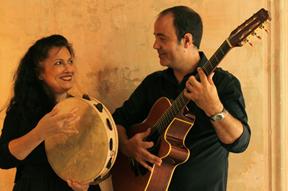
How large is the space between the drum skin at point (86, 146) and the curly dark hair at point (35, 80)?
0.64 ft

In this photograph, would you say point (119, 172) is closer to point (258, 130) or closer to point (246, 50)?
point (258, 130)

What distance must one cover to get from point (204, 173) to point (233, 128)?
330mm

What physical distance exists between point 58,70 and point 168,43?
0.54 m

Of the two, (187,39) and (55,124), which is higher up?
(187,39)

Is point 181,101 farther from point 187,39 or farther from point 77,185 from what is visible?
point 77,185

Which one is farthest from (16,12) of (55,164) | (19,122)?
(55,164)

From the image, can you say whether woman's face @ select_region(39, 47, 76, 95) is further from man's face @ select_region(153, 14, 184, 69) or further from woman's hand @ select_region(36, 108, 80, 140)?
man's face @ select_region(153, 14, 184, 69)

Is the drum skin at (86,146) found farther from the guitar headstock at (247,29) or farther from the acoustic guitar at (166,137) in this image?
the guitar headstock at (247,29)

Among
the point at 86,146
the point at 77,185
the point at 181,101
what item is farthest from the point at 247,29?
the point at 77,185

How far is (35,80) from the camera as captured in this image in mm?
2234

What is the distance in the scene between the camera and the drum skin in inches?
78.2

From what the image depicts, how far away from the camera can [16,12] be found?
8.60ft

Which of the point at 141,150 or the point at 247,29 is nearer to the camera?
the point at 247,29

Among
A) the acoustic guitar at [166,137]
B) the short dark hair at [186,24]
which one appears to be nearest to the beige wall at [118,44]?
the short dark hair at [186,24]
